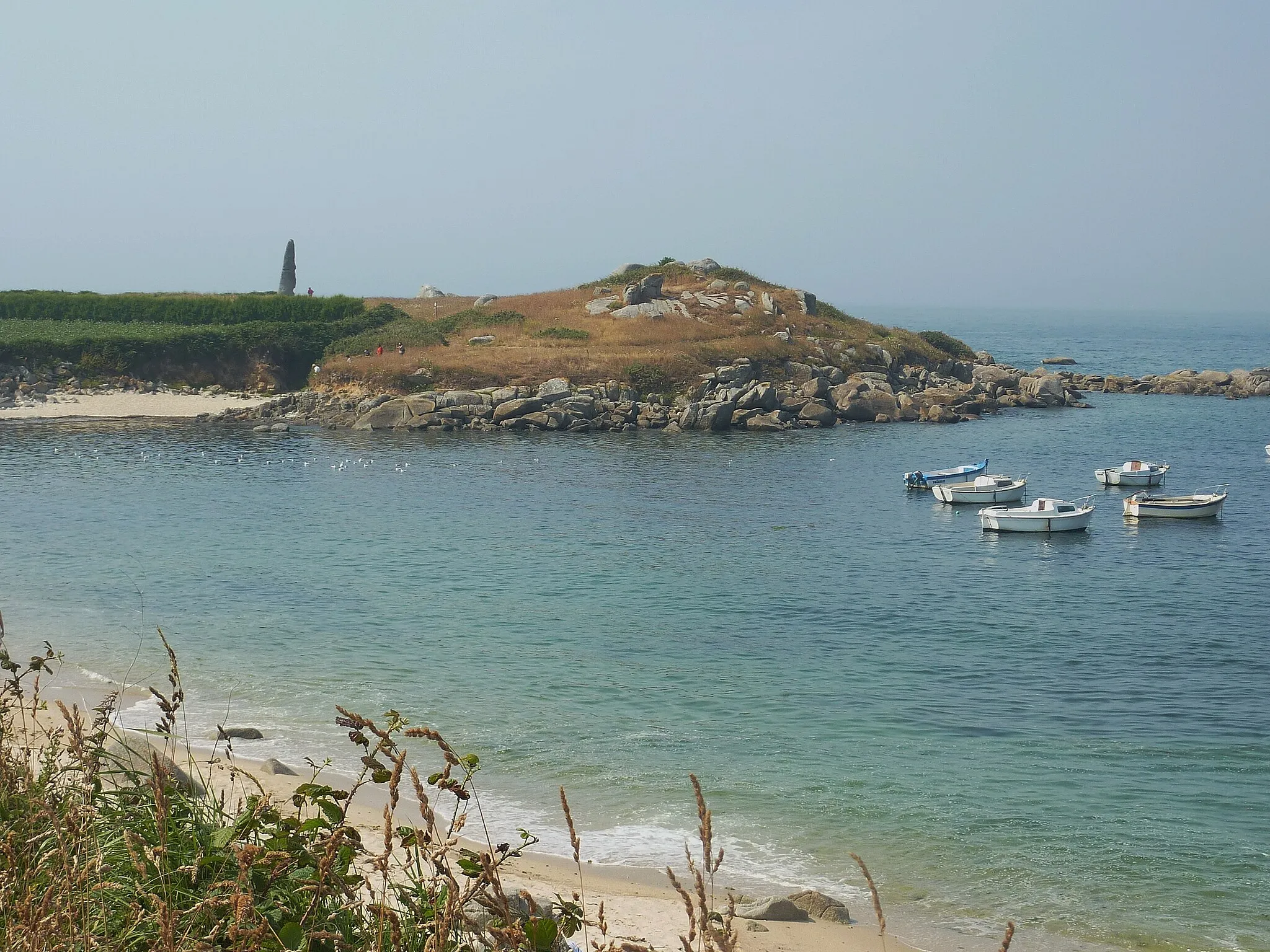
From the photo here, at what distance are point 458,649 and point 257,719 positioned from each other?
521 centimetres

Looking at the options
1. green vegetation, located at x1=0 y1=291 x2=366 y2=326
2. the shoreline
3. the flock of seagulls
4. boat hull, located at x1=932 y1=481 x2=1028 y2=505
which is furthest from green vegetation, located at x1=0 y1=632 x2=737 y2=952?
green vegetation, located at x1=0 y1=291 x2=366 y2=326

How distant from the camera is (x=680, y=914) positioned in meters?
12.2

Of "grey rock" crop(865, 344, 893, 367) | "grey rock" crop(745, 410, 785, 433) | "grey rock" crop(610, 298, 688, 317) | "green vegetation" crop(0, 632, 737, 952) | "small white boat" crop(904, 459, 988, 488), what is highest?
"grey rock" crop(610, 298, 688, 317)

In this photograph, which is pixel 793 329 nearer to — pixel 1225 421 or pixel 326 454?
pixel 1225 421

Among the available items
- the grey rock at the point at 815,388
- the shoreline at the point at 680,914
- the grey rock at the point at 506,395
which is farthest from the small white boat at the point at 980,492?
the shoreline at the point at 680,914

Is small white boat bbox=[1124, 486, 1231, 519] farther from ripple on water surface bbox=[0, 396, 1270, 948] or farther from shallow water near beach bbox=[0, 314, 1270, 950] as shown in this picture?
ripple on water surface bbox=[0, 396, 1270, 948]

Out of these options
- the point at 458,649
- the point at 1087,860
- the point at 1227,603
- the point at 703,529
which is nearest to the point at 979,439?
the point at 703,529

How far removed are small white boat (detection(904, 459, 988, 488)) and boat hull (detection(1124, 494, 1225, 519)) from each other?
7.33 m

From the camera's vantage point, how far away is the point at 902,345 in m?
78.9

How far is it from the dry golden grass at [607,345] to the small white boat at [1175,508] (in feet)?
99.4

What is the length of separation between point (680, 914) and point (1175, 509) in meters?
34.0

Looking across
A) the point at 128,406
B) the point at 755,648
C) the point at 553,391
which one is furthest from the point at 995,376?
the point at 755,648

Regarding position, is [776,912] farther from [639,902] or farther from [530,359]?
[530,359]

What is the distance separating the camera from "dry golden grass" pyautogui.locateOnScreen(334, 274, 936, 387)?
2608 inches
